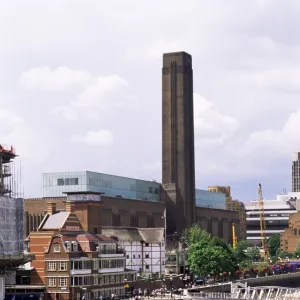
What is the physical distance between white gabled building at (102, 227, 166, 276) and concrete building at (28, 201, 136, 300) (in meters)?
27.7

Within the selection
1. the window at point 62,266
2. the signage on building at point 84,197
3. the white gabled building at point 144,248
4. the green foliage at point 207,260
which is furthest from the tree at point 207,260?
the window at point 62,266

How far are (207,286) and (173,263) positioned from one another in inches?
997

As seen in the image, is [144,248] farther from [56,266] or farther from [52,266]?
[56,266]

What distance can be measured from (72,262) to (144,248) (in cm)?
4646

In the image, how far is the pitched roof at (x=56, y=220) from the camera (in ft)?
491

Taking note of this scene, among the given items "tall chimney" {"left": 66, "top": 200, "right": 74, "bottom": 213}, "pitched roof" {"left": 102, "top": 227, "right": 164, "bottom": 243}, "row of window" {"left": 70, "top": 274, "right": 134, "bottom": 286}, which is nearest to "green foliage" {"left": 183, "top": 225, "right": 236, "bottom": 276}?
"pitched roof" {"left": 102, "top": 227, "right": 164, "bottom": 243}

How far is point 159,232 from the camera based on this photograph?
7288 inches

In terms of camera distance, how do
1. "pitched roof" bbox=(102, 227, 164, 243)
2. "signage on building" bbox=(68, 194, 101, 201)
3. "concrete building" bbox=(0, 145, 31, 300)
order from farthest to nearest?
"pitched roof" bbox=(102, 227, 164, 243)
"signage on building" bbox=(68, 194, 101, 201)
"concrete building" bbox=(0, 145, 31, 300)

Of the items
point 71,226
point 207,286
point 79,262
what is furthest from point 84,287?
point 207,286

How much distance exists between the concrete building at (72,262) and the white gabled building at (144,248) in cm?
2771

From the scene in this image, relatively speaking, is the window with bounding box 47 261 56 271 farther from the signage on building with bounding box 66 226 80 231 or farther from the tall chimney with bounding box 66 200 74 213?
the tall chimney with bounding box 66 200 74 213

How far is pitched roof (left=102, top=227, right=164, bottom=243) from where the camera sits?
182500 millimetres

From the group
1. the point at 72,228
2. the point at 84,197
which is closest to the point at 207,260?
the point at 84,197

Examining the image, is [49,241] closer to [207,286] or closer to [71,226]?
[71,226]
